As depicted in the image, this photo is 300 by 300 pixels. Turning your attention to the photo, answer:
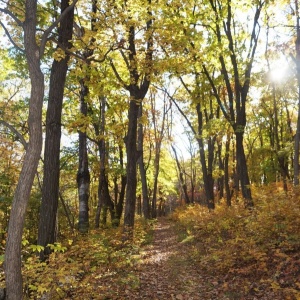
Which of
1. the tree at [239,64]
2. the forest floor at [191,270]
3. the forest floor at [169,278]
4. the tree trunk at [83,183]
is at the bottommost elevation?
the forest floor at [169,278]

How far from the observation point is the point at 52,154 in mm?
6691

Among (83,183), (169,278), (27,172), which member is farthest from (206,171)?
(27,172)

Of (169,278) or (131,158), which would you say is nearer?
(169,278)

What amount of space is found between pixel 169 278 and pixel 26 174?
4.72 metres

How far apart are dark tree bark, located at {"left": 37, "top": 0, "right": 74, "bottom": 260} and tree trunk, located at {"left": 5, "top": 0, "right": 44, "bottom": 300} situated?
5.81ft

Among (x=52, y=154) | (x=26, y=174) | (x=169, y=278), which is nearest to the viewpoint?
(x=26, y=174)

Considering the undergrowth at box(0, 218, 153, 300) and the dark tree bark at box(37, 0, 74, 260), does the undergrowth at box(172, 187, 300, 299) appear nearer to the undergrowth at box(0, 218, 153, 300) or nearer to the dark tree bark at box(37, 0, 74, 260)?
the undergrowth at box(0, 218, 153, 300)

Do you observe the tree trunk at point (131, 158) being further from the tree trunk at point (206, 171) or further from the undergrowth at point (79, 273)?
the tree trunk at point (206, 171)

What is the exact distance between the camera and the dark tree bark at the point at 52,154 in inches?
252

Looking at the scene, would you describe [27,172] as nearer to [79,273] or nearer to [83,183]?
[79,273]

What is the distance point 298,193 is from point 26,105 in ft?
39.1

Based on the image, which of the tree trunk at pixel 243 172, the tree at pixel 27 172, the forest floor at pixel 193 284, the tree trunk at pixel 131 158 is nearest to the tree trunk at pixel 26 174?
the tree at pixel 27 172

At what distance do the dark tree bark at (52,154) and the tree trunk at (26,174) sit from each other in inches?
69.7

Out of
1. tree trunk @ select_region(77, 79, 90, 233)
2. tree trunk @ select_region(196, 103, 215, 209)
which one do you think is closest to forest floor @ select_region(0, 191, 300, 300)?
tree trunk @ select_region(77, 79, 90, 233)
